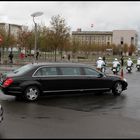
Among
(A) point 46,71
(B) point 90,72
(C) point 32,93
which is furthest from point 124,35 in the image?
(C) point 32,93

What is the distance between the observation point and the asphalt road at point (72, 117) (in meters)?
8.23

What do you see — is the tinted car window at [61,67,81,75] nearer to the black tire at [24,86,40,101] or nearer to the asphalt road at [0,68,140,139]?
the asphalt road at [0,68,140,139]

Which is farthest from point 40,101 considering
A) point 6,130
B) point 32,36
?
point 32,36

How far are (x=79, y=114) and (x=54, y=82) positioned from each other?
324cm

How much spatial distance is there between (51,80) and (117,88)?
11.3 ft

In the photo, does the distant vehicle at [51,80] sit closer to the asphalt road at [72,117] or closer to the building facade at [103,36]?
the asphalt road at [72,117]

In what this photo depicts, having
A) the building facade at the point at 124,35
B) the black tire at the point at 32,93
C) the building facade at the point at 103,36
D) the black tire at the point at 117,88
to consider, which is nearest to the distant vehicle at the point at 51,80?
the black tire at the point at 32,93

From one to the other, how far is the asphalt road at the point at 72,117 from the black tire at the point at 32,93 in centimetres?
29

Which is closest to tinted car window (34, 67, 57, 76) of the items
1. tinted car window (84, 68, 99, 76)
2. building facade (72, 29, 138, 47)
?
tinted car window (84, 68, 99, 76)

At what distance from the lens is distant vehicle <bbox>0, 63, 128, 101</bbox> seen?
13.2 m

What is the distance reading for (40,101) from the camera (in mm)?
13516

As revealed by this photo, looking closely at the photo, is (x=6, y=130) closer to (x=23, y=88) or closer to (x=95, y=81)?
(x=23, y=88)

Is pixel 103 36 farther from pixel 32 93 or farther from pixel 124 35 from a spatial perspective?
pixel 32 93

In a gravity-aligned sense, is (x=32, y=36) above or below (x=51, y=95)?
above
